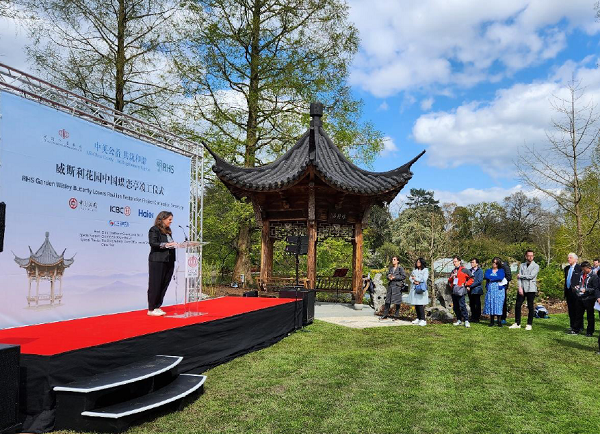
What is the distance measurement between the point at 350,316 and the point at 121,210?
6.39m

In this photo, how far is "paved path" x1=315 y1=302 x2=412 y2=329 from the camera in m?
10.9

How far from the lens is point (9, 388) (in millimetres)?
3670

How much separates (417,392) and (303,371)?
1.59m

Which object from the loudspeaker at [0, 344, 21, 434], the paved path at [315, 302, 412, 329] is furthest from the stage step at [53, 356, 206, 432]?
the paved path at [315, 302, 412, 329]

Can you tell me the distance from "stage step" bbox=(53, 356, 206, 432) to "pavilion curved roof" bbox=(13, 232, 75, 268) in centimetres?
280

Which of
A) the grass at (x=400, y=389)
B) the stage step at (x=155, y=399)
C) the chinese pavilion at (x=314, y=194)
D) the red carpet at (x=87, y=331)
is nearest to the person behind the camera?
the stage step at (x=155, y=399)

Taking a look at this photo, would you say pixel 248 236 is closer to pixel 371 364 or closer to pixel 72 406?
pixel 371 364

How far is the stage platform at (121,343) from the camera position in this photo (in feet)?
13.0

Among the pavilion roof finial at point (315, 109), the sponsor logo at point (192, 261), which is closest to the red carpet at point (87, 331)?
the sponsor logo at point (192, 261)

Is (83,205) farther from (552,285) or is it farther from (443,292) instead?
(552,285)

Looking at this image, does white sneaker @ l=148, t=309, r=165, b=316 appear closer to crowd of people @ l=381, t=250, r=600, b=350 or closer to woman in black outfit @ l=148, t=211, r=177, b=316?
woman in black outfit @ l=148, t=211, r=177, b=316

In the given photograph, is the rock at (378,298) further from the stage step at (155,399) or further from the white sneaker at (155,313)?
the stage step at (155,399)

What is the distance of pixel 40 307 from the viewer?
665cm

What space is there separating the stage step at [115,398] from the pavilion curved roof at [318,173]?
746 centimetres
